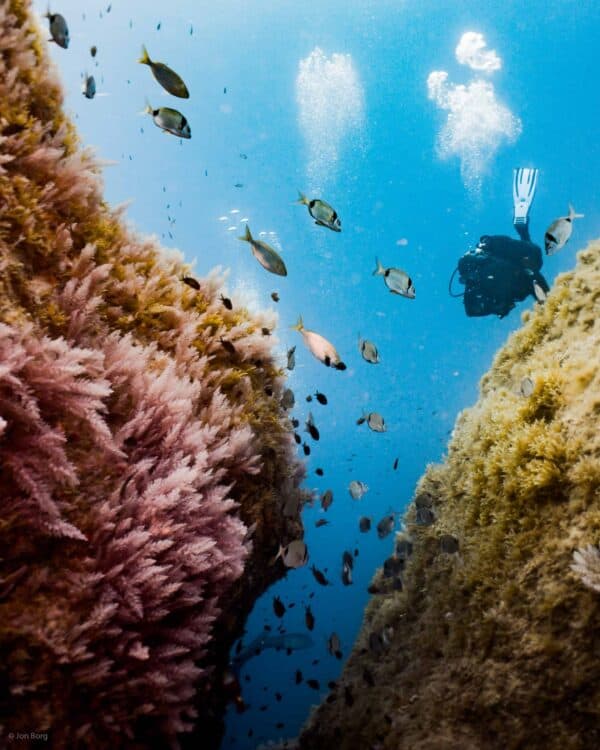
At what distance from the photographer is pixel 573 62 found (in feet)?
210

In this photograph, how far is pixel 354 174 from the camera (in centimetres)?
7581

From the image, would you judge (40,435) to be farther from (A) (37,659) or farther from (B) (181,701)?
(B) (181,701)

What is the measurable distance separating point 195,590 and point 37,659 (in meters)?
0.91

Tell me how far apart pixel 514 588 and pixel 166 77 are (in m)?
5.26

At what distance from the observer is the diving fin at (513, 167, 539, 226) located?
1648 cm

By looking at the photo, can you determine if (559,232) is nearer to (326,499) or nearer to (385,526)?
(385,526)

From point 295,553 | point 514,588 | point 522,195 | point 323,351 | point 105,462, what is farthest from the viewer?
point 522,195

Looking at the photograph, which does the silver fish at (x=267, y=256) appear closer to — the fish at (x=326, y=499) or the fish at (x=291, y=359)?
the fish at (x=291, y=359)

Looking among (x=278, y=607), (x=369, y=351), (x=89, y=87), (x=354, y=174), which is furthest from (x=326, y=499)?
(x=354, y=174)

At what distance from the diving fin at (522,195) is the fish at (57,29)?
15179 millimetres

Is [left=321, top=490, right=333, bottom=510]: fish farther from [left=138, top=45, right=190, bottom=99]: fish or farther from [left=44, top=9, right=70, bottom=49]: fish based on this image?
[left=44, top=9, right=70, bottom=49]: fish

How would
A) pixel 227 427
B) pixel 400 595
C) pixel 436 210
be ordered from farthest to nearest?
1. pixel 436 210
2. pixel 400 595
3. pixel 227 427

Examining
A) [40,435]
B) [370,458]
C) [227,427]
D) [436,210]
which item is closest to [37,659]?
[40,435]

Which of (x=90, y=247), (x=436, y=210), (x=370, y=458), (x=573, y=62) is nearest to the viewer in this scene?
(x=90, y=247)
